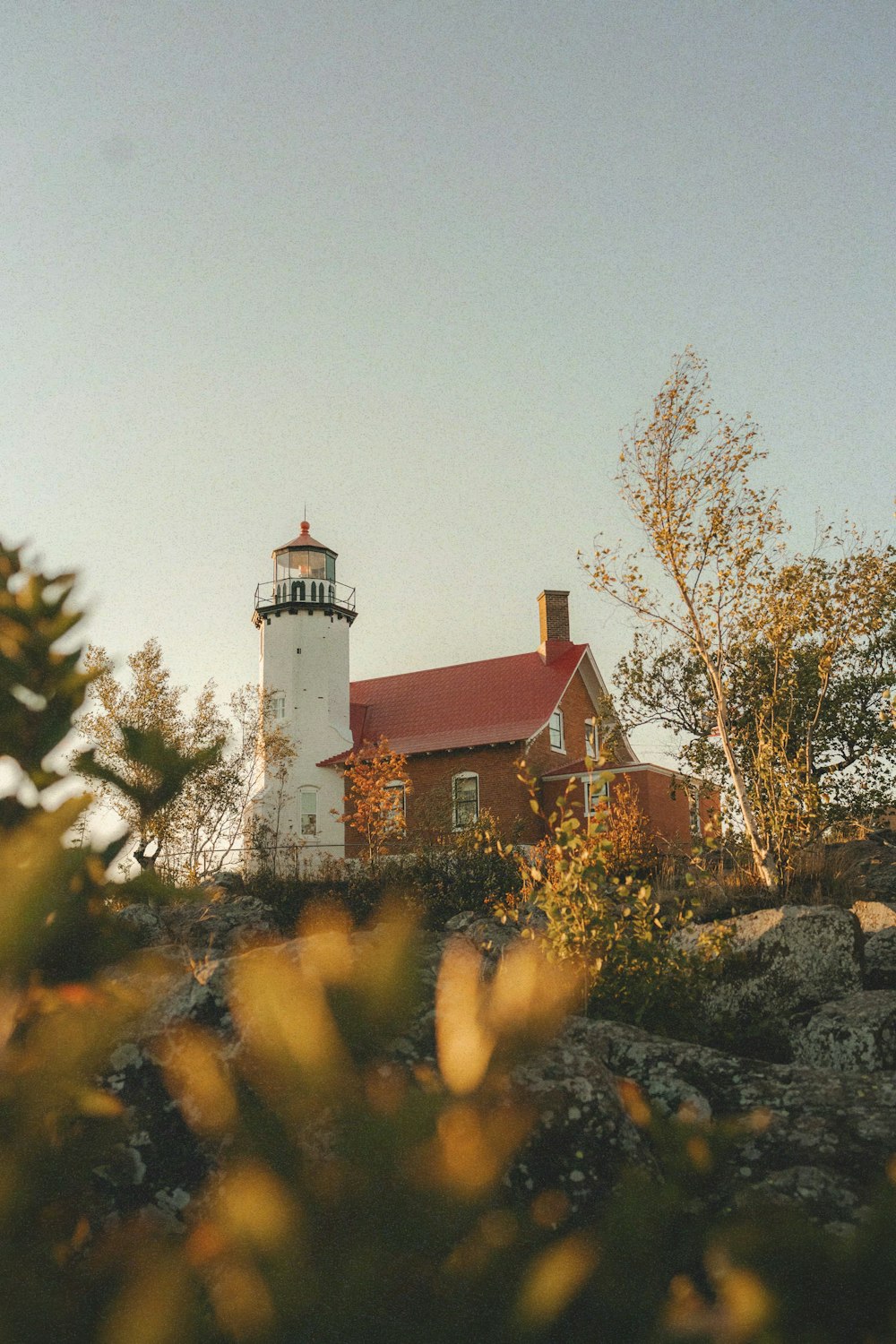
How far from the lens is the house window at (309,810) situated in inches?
1351

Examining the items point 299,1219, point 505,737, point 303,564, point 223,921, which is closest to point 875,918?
point 223,921

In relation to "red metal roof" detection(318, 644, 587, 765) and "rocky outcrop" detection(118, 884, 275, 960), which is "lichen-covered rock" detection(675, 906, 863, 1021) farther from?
"red metal roof" detection(318, 644, 587, 765)

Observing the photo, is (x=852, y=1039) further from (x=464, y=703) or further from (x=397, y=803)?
(x=464, y=703)

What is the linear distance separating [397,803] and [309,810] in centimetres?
500

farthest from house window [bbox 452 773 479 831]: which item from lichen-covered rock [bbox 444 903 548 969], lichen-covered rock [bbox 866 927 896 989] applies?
lichen-covered rock [bbox 866 927 896 989]

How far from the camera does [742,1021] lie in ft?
24.3

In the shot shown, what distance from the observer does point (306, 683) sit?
36.6 metres

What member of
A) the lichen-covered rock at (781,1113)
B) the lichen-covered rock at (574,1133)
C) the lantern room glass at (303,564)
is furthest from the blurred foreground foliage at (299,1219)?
the lantern room glass at (303,564)

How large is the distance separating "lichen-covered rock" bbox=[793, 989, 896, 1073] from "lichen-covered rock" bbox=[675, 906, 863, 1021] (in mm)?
961

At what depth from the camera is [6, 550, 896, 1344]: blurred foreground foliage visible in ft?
5.13

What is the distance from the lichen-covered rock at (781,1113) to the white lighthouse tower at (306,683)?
28.5 meters

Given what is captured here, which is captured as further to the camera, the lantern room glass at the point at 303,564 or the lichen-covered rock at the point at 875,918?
the lantern room glass at the point at 303,564

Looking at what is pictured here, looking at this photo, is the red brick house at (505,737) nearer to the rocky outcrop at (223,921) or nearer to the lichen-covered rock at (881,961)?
the rocky outcrop at (223,921)

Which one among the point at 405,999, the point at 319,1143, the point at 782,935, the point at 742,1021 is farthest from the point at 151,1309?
the point at 782,935
